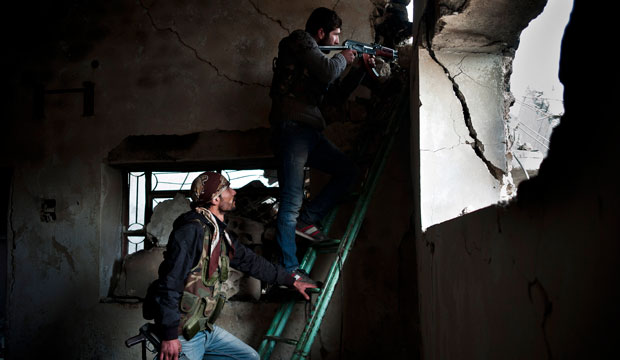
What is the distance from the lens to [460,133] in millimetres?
2074

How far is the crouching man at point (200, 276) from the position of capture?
2.04 m

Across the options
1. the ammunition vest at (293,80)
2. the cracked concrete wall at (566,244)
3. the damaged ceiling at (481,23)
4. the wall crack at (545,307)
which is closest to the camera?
the cracked concrete wall at (566,244)

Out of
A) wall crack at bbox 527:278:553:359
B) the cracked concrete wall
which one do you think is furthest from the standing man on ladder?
wall crack at bbox 527:278:553:359

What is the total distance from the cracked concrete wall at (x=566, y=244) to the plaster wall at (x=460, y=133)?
111cm

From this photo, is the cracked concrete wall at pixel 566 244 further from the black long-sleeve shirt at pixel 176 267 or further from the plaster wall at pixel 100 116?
the plaster wall at pixel 100 116

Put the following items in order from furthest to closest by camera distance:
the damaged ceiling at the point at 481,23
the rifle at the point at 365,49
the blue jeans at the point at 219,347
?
the rifle at the point at 365,49 < the blue jeans at the point at 219,347 < the damaged ceiling at the point at 481,23

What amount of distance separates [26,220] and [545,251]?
3.81m

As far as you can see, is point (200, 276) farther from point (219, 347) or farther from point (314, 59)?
point (314, 59)

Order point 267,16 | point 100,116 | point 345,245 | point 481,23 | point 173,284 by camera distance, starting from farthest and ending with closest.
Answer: point 100,116
point 267,16
point 345,245
point 173,284
point 481,23

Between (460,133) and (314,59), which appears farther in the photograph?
(314,59)

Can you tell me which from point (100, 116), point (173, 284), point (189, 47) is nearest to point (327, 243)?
point (173, 284)

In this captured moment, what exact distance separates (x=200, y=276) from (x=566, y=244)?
1.85 m

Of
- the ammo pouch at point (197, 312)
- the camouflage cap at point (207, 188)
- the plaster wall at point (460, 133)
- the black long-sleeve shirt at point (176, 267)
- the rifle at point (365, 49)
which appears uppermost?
the rifle at point (365, 49)

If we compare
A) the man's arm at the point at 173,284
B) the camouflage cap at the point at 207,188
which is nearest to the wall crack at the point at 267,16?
the camouflage cap at the point at 207,188
